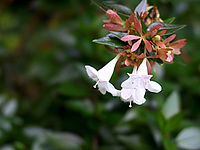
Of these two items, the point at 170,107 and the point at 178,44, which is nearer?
the point at 178,44

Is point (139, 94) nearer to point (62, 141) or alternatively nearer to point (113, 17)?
point (113, 17)

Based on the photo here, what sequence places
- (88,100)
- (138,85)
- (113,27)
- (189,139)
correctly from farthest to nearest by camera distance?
(88,100) → (189,139) → (113,27) → (138,85)

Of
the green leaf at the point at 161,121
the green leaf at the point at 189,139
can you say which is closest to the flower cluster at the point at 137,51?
the green leaf at the point at 161,121

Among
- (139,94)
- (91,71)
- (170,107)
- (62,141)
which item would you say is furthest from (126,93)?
(62,141)

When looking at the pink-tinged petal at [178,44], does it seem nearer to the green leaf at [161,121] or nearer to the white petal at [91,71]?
the white petal at [91,71]

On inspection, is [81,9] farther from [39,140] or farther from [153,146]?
[153,146]

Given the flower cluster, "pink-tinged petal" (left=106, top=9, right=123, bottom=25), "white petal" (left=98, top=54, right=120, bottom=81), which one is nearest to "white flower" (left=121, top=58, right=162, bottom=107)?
the flower cluster

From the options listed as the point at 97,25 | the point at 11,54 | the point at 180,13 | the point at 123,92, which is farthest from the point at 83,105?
the point at 11,54

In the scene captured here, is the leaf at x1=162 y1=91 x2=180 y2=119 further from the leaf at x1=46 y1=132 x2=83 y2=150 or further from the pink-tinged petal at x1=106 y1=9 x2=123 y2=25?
the pink-tinged petal at x1=106 y1=9 x2=123 y2=25
